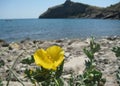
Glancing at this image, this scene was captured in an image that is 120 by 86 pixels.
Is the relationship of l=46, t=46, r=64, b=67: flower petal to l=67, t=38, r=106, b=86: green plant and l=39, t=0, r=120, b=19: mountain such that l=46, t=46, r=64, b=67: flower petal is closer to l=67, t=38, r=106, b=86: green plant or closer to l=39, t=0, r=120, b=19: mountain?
l=67, t=38, r=106, b=86: green plant

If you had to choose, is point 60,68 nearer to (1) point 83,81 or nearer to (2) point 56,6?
(1) point 83,81

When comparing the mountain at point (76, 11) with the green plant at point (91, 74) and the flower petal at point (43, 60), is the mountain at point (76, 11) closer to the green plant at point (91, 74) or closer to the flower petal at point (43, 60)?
the green plant at point (91, 74)

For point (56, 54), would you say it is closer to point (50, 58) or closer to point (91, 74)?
point (50, 58)

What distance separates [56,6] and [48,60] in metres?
120

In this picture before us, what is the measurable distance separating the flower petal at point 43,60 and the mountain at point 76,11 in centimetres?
9392

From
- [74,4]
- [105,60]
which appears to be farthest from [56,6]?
[105,60]

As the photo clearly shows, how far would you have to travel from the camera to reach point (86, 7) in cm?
11269

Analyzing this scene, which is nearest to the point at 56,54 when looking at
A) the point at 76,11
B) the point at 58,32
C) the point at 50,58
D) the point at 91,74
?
the point at 50,58

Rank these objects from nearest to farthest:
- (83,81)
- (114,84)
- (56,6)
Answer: (83,81) → (114,84) → (56,6)

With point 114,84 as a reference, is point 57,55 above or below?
above

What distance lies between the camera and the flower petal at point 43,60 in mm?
1263

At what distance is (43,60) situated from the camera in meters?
1.30

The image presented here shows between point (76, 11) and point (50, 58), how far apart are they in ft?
376

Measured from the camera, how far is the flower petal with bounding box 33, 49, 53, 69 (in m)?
1.26
